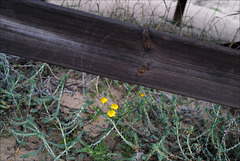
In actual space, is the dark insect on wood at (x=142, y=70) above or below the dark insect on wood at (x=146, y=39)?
below

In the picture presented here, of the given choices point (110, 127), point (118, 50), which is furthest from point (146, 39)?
point (110, 127)

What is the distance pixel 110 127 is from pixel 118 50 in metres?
0.90

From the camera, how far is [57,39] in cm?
69

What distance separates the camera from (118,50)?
719 millimetres

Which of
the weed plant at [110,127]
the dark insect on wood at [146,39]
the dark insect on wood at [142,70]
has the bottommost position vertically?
the weed plant at [110,127]

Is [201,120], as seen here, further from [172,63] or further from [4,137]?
[4,137]

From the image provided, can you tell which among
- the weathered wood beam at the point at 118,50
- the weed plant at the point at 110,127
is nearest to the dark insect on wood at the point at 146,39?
the weathered wood beam at the point at 118,50

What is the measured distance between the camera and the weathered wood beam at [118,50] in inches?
26.5

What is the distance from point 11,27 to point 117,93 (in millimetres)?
1614

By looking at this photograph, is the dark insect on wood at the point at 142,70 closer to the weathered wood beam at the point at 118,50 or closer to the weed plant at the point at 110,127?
the weathered wood beam at the point at 118,50

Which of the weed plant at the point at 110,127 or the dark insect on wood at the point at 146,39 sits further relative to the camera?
the weed plant at the point at 110,127

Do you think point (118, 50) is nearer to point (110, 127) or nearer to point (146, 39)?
point (146, 39)

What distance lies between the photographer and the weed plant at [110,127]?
1302 mm

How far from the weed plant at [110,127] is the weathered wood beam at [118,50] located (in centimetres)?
51
